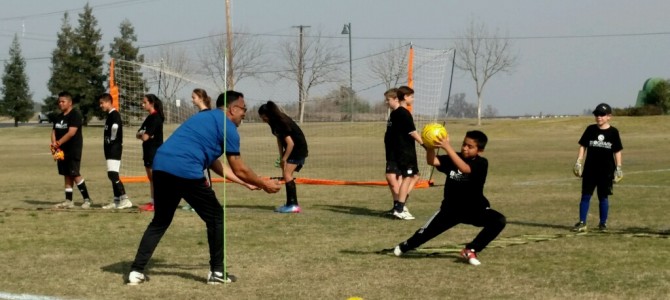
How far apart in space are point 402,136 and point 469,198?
4302 mm

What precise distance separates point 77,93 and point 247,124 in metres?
63.5

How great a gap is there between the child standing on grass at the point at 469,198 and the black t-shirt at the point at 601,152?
10.9 ft

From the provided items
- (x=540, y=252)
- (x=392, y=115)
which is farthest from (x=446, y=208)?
(x=392, y=115)

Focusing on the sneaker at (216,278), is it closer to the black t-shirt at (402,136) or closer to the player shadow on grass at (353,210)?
the black t-shirt at (402,136)

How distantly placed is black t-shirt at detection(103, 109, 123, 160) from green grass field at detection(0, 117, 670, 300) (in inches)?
42.9

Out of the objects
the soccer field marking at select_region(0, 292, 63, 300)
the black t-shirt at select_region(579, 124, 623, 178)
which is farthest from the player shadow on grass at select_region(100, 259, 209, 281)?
the black t-shirt at select_region(579, 124, 623, 178)

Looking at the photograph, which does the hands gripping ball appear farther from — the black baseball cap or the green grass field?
the black baseball cap

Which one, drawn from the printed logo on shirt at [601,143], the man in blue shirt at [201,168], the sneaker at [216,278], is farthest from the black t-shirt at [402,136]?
the sneaker at [216,278]

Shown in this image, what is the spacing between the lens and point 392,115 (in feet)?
43.9

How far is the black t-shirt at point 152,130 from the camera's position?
13.7 meters

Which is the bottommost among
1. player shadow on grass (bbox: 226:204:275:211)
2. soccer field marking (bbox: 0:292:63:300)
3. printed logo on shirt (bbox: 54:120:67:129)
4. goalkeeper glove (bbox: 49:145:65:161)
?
player shadow on grass (bbox: 226:204:275:211)

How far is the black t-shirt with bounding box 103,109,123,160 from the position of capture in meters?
14.4

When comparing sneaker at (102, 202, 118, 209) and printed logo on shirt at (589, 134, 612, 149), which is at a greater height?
printed logo on shirt at (589, 134, 612, 149)

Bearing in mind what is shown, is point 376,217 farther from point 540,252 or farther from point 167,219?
point 167,219
